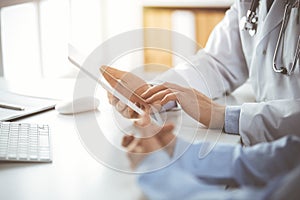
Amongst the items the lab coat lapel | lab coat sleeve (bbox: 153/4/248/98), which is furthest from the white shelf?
the lab coat lapel

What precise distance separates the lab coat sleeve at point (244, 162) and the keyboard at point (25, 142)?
1.04 ft

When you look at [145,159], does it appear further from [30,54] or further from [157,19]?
[157,19]

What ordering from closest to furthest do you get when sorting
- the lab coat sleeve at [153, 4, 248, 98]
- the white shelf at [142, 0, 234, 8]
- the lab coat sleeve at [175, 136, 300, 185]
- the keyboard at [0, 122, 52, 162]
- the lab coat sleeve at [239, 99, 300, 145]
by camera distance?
the lab coat sleeve at [175, 136, 300, 185] < the keyboard at [0, 122, 52, 162] < the lab coat sleeve at [239, 99, 300, 145] < the lab coat sleeve at [153, 4, 248, 98] < the white shelf at [142, 0, 234, 8]

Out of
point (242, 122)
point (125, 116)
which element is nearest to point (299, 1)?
point (242, 122)

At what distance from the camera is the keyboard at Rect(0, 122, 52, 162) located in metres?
0.94

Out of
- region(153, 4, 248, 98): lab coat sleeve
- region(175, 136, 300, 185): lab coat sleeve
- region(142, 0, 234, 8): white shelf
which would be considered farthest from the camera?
region(142, 0, 234, 8): white shelf

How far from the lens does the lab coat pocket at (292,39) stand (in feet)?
4.11

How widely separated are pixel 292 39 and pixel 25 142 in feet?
2.48

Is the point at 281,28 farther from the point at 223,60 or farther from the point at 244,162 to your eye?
the point at 244,162

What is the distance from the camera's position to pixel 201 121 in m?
1.15

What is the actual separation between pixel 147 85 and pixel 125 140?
10.7 inches

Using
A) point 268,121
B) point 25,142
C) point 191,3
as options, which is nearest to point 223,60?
point 268,121

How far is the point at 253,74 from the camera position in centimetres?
147

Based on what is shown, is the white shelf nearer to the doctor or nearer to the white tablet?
the doctor
